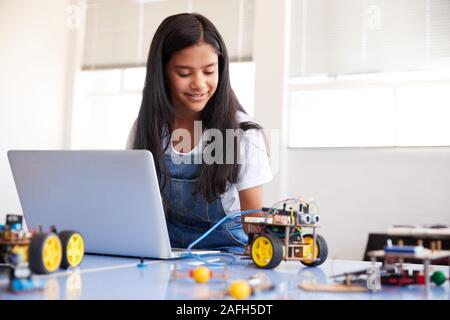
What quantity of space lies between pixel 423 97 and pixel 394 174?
0.46 metres

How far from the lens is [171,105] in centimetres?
133

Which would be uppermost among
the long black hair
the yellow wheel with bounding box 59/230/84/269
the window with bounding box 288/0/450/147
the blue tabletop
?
the window with bounding box 288/0/450/147

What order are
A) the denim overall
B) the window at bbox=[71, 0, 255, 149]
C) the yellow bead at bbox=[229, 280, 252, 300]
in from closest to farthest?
the yellow bead at bbox=[229, 280, 252, 300]
the denim overall
the window at bbox=[71, 0, 255, 149]

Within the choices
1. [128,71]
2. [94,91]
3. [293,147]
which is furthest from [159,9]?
[293,147]

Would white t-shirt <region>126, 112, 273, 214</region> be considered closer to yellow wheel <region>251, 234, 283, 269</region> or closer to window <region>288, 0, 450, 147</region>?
yellow wheel <region>251, 234, 283, 269</region>

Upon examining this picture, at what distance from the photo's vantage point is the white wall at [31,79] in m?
3.47

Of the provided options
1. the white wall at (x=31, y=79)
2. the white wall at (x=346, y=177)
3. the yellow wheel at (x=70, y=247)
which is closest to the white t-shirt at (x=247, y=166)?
the yellow wheel at (x=70, y=247)

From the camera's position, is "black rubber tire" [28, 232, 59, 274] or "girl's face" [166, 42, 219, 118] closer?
"black rubber tire" [28, 232, 59, 274]

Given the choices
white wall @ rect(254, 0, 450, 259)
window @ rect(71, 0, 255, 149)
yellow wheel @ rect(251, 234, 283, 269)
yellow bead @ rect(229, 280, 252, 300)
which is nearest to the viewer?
yellow bead @ rect(229, 280, 252, 300)

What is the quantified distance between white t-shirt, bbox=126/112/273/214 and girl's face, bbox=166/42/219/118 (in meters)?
0.11

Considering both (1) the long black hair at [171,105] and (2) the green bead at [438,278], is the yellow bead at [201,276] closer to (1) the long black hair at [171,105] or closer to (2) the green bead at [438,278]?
(2) the green bead at [438,278]

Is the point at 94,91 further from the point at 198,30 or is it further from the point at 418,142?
the point at 198,30

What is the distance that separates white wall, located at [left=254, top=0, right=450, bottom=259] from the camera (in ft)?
9.46

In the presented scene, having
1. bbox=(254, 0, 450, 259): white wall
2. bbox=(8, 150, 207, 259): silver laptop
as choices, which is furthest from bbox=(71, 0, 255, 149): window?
bbox=(8, 150, 207, 259): silver laptop
